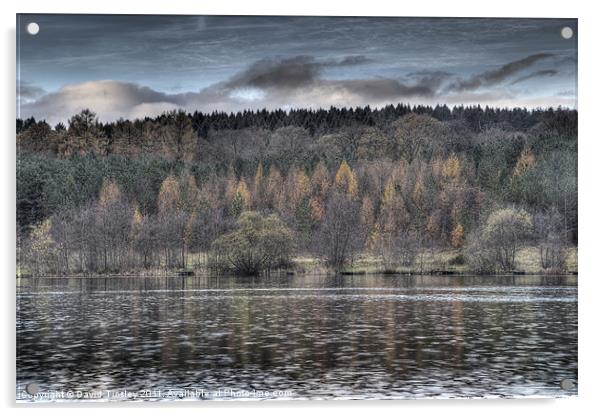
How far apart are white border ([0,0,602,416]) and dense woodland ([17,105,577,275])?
760mm

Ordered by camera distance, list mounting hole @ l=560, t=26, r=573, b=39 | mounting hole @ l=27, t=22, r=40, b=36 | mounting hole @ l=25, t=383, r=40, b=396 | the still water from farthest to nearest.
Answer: mounting hole @ l=560, t=26, r=573, b=39 < mounting hole @ l=27, t=22, r=40, b=36 < the still water < mounting hole @ l=25, t=383, r=40, b=396

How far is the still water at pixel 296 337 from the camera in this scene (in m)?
12.8

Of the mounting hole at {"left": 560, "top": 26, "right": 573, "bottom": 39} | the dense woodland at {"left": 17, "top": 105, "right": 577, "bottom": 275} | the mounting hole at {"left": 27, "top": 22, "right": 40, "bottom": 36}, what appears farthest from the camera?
the dense woodland at {"left": 17, "top": 105, "right": 577, "bottom": 275}

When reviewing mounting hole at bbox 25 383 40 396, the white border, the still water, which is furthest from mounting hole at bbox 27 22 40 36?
mounting hole at bbox 25 383 40 396

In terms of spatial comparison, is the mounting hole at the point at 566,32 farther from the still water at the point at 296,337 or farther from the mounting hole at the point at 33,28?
the mounting hole at the point at 33,28

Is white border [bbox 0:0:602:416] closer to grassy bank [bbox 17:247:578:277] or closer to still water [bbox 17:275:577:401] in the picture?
still water [bbox 17:275:577:401]

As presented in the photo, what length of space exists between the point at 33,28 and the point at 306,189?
4.75m

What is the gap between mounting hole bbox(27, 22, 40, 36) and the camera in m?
13.2

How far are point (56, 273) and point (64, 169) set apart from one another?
1.53 m

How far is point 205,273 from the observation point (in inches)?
619

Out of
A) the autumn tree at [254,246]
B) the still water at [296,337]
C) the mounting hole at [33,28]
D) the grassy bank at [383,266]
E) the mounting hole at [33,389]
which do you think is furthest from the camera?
the autumn tree at [254,246]
